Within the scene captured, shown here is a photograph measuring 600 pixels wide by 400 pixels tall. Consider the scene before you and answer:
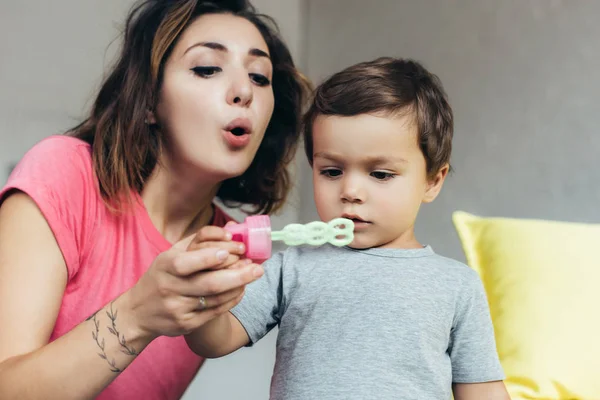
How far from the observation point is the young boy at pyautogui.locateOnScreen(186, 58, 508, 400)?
0.84 meters

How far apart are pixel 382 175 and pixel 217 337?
0.34 m

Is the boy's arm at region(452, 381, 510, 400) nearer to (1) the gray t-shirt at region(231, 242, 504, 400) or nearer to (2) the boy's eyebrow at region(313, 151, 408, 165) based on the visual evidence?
(1) the gray t-shirt at region(231, 242, 504, 400)

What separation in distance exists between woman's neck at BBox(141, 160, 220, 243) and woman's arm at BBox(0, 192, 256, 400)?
0.29m

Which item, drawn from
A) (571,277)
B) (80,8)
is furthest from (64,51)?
(571,277)

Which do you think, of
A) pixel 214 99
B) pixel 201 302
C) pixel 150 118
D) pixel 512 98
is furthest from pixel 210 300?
pixel 512 98

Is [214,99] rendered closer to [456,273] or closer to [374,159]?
[374,159]

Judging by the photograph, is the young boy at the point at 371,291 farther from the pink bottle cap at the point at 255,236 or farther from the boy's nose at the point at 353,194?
the pink bottle cap at the point at 255,236

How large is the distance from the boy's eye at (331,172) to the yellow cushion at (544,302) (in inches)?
18.1

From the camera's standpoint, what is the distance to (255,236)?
2.28 ft

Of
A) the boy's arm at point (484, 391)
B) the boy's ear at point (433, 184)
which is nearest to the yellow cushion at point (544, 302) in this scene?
the boy's arm at point (484, 391)

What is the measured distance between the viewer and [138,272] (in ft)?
3.76

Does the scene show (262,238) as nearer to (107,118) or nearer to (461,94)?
(107,118)

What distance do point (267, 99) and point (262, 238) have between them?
59 centimetres

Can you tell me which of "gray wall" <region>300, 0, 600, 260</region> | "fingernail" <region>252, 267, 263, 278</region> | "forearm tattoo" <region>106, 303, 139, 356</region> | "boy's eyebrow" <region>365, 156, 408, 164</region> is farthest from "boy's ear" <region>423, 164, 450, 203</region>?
"gray wall" <region>300, 0, 600, 260</region>
